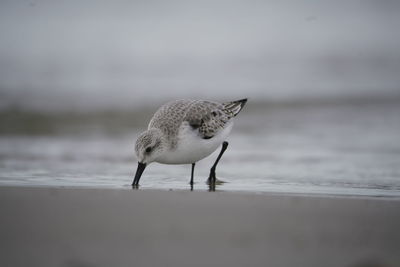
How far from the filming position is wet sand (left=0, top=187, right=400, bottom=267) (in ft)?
12.6

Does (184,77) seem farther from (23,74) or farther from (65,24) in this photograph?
(65,24)

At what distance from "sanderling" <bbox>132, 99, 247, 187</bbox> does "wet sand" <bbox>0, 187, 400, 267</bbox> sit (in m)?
0.75

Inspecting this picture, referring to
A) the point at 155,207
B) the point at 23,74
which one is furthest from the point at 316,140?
the point at 23,74

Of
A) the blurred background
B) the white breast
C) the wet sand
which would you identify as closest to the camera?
the wet sand

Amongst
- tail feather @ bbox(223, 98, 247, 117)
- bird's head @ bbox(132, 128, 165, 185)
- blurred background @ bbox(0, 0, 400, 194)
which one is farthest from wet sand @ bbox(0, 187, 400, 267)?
tail feather @ bbox(223, 98, 247, 117)

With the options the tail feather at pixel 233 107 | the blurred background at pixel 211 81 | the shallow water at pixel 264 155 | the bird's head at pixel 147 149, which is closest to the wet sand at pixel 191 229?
the bird's head at pixel 147 149

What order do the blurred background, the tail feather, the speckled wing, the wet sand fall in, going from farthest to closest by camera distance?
the blurred background < the tail feather < the speckled wing < the wet sand

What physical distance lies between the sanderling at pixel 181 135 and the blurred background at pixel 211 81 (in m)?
0.48

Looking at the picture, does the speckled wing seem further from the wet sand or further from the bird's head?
the wet sand

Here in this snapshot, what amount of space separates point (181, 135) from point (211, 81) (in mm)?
7855

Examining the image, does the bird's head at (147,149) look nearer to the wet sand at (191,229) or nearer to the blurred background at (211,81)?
the blurred background at (211,81)

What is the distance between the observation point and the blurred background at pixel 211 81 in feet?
26.7

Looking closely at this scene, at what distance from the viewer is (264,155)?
28.2 ft

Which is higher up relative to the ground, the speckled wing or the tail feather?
the tail feather
